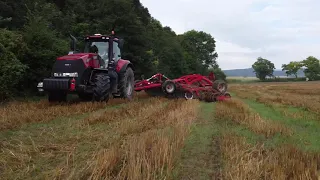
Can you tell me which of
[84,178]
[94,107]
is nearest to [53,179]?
[84,178]

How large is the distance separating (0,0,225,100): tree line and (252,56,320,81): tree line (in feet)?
289

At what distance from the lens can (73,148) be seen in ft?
16.8

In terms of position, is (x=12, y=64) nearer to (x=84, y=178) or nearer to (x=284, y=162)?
(x=84, y=178)

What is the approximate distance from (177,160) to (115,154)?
0.85 m

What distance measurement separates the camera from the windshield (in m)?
13.0

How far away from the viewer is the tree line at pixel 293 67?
126950 mm

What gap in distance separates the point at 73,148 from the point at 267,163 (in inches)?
109

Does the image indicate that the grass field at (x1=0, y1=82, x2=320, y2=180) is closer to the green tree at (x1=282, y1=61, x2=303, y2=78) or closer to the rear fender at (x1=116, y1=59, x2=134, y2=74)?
the rear fender at (x1=116, y1=59, x2=134, y2=74)

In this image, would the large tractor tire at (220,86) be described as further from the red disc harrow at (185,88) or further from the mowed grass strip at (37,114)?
the mowed grass strip at (37,114)

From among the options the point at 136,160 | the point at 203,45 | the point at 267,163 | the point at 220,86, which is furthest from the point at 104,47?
the point at 203,45

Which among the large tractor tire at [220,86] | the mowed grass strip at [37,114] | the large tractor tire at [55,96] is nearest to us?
the mowed grass strip at [37,114]

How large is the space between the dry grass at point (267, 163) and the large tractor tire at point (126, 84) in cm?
829

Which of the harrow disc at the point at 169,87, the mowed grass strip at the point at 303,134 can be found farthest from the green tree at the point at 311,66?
the mowed grass strip at the point at 303,134

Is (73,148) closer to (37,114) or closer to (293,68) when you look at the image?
(37,114)
